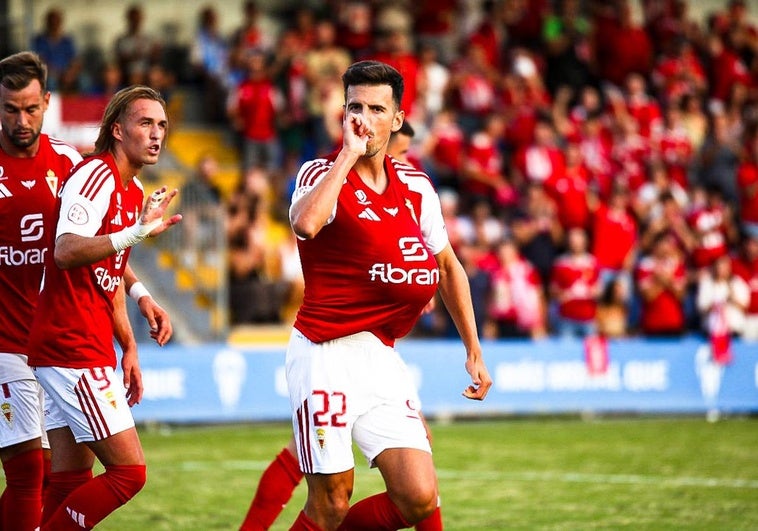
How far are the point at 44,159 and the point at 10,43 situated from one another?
43.5ft

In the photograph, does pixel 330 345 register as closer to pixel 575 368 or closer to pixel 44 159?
pixel 44 159

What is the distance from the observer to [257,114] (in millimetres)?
20047

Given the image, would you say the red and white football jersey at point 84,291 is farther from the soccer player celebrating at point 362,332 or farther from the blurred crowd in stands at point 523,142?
the blurred crowd in stands at point 523,142

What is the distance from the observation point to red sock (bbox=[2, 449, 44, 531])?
7.23 metres

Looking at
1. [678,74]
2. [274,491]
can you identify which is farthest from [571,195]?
[274,491]

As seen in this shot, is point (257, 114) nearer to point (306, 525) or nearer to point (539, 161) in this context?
point (539, 161)

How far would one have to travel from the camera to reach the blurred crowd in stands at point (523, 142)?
1847cm

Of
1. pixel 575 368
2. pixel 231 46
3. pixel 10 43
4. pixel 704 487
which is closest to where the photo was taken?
pixel 704 487

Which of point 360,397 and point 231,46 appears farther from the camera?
point 231,46

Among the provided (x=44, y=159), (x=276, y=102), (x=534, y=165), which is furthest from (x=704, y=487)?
(x=276, y=102)

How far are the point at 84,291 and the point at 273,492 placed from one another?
189 cm

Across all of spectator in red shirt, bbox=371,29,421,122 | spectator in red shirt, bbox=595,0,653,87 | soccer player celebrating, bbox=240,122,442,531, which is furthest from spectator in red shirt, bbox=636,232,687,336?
soccer player celebrating, bbox=240,122,442,531

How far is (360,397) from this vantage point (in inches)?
256

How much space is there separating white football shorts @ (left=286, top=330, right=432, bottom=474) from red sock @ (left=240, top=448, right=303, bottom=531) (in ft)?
4.95
